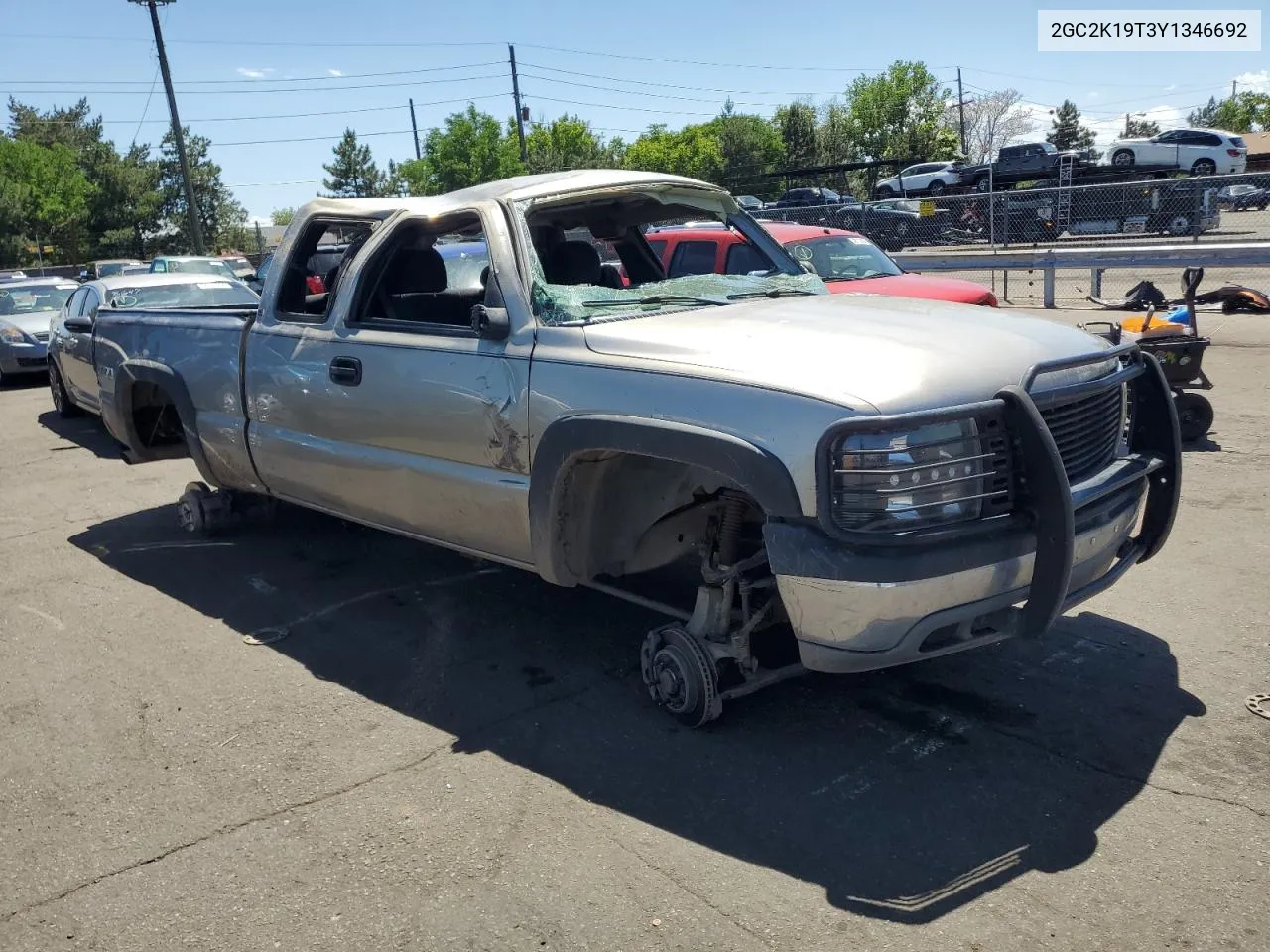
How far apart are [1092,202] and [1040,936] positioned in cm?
2660

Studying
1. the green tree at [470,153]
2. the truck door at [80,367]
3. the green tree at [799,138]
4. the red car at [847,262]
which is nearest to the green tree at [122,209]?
the green tree at [470,153]

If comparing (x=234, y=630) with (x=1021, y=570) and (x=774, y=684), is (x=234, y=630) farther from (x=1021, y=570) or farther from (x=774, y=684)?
(x=1021, y=570)

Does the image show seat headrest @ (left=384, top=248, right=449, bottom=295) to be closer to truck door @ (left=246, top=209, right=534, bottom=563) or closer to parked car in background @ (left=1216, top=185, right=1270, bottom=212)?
truck door @ (left=246, top=209, right=534, bottom=563)

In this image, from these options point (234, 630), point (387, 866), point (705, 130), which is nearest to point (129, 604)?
point (234, 630)

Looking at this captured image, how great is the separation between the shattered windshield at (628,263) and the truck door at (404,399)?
0.76 feet

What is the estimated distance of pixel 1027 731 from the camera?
13.1ft

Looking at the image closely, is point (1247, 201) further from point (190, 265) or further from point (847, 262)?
point (190, 265)

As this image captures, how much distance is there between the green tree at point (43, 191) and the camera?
60.0 m

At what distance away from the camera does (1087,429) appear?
393cm

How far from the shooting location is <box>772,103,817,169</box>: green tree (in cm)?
6894

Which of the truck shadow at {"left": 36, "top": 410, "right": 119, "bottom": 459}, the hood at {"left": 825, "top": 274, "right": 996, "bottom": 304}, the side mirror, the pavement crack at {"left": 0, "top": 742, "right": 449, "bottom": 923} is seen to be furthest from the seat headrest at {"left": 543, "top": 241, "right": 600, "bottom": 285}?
the truck shadow at {"left": 36, "top": 410, "right": 119, "bottom": 459}

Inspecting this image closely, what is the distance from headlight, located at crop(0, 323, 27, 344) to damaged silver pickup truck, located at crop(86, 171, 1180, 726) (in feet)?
35.9

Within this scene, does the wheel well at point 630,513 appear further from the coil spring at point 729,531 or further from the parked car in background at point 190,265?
the parked car in background at point 190,265

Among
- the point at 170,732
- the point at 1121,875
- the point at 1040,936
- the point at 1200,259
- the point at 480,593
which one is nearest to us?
the point at 1040,936
